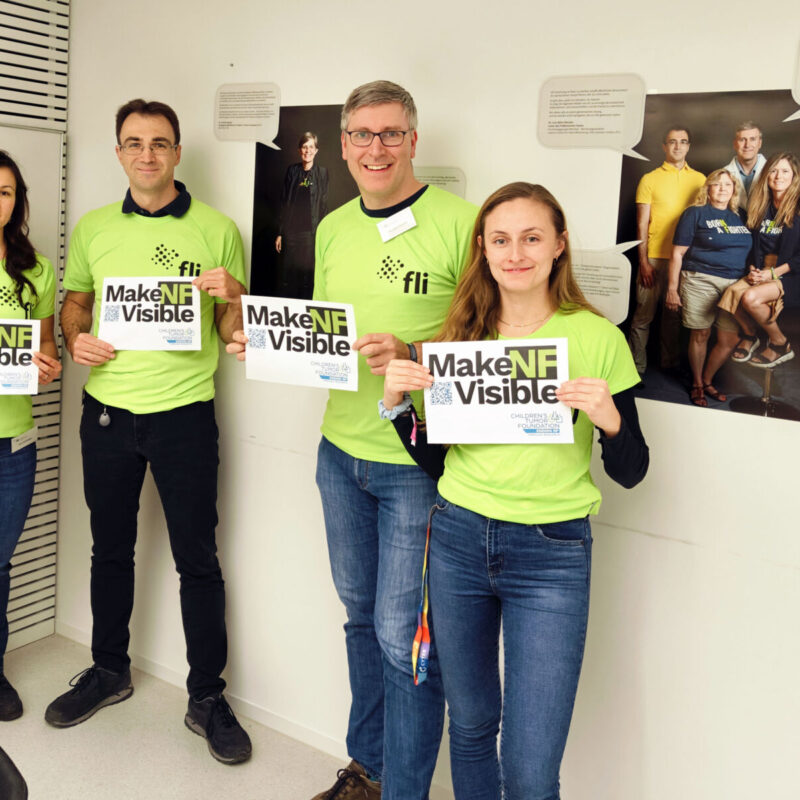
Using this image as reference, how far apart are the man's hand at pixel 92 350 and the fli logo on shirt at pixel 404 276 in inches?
42.3

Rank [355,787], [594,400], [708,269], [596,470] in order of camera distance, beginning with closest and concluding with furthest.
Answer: [594,400] → [708,269] → [596,470] → [355,787]

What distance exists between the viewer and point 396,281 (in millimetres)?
2463

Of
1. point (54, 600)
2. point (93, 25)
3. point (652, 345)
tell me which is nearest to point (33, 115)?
point (93, 25)

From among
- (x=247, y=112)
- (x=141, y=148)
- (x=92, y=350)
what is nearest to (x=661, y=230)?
(x=247, y=112)

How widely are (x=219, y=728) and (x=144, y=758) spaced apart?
0.90ft

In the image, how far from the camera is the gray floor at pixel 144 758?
3.04m

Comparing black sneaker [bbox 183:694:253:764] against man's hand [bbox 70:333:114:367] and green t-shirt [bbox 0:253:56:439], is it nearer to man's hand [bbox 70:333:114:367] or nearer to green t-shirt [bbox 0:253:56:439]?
green t-shirt [bbox 0:253:56:439]

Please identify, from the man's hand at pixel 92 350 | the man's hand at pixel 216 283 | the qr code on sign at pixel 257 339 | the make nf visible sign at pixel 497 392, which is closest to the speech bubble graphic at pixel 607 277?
the make nf visible sign at pixel 497 392

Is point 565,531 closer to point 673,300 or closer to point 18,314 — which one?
point 673,300

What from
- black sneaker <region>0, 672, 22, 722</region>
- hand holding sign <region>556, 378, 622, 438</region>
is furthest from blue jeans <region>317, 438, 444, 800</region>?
black sneaker <region>0, 672, 22, 722</region>

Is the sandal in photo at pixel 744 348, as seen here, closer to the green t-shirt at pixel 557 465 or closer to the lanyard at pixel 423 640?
the green t-shirt at pixel 557 465

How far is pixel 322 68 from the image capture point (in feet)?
9.87

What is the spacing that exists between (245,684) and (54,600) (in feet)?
3.78

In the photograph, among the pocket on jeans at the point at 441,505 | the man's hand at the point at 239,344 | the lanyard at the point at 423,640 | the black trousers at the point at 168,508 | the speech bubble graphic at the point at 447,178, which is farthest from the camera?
the black trousers at the point at 168,508
